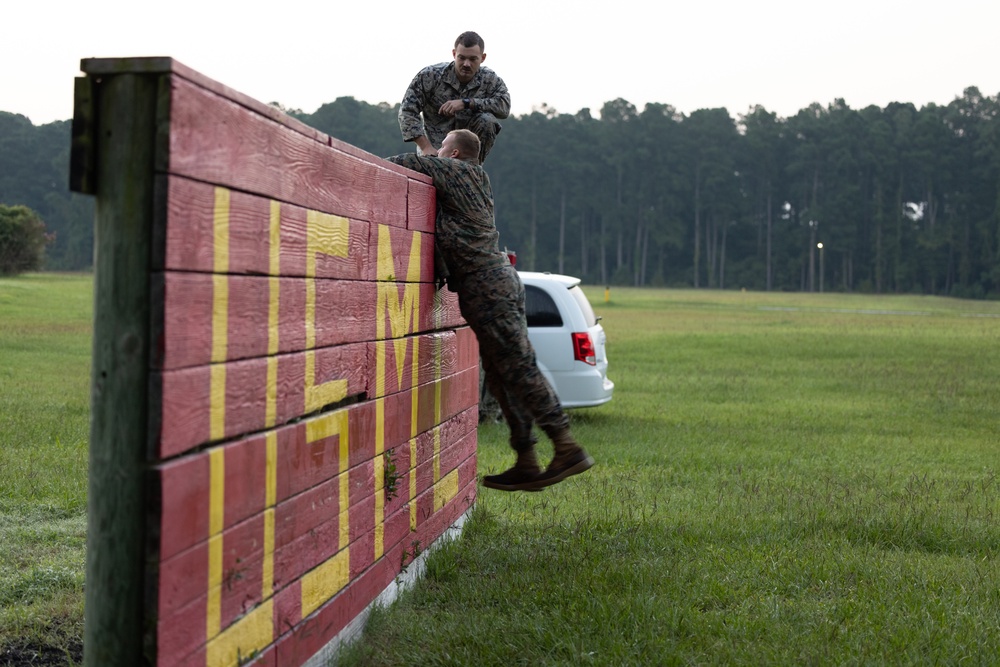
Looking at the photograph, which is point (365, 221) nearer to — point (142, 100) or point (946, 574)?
point (142, 100)

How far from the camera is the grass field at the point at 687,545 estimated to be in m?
4.82

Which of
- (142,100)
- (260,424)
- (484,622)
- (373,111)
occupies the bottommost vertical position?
(484,622)

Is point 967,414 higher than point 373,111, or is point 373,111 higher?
point 373,111

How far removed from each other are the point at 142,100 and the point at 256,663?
5.37ft

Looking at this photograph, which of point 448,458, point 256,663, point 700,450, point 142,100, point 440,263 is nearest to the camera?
point 142,100

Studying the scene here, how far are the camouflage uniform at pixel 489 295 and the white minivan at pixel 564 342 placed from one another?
6887mm

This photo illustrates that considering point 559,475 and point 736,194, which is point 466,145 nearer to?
point 559,475

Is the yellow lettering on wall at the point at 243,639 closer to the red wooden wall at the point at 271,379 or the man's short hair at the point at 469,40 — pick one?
the red wooden wall at the point at 271,379

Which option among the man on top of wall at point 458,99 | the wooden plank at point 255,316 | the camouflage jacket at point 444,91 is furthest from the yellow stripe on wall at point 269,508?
the camouflage jacket at point 444,91

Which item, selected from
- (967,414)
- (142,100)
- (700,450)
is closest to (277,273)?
(142,100)

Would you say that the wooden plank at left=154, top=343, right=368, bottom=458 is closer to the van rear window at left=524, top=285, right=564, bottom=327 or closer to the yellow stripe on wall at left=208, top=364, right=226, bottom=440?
the yellow stripe on wall at left=208, top=364, right=226, bottom=440

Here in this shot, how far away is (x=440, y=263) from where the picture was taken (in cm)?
594

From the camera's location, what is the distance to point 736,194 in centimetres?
12888

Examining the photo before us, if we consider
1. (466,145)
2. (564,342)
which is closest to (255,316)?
(466,145)
